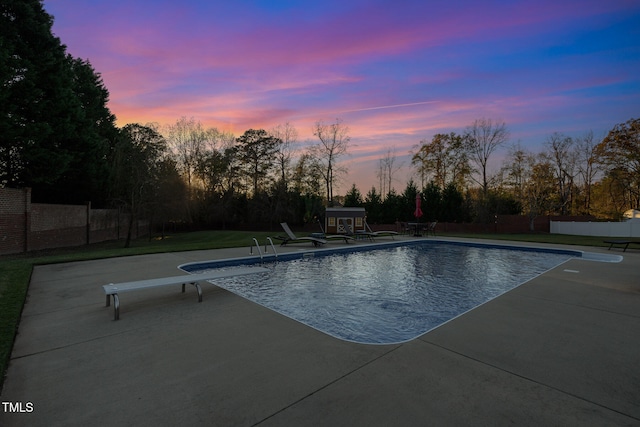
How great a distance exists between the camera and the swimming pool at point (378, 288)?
13.9ft

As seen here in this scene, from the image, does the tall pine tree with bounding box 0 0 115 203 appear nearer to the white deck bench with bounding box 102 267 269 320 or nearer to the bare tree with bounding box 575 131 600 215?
the white deck bench with bounding box 102 267 269 320

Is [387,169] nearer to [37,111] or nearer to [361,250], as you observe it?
[361,250]

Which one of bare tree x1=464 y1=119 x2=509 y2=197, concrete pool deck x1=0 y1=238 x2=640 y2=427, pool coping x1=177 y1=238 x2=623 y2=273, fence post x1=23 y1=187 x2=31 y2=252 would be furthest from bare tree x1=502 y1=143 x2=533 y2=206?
fence post x1=23 y1=187 x2=31 y2=252

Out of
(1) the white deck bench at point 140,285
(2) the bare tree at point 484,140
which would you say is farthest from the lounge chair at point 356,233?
(2) the bare tree at point 484,140

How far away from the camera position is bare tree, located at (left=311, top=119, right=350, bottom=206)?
3169cm

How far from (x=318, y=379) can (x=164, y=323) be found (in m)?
2.44

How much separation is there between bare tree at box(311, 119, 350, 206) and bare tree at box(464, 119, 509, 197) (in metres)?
13.1

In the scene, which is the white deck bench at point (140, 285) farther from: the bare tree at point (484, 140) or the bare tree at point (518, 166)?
the bare tree at point (518, 166)

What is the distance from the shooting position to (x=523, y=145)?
2989 centimetres

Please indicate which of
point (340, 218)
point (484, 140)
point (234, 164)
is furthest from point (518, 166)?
point (234, 164)

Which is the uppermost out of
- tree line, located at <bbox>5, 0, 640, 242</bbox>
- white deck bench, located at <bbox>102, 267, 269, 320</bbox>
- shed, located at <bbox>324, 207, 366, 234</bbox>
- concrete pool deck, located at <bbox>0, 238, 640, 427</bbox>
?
tree line, located at <bbox>5, 0, 640, 242</bbox>

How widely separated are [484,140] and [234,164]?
27857 millimetres

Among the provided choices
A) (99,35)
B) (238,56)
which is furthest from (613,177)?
(99,35)

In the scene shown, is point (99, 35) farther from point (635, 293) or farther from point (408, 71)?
point (635, 293)
